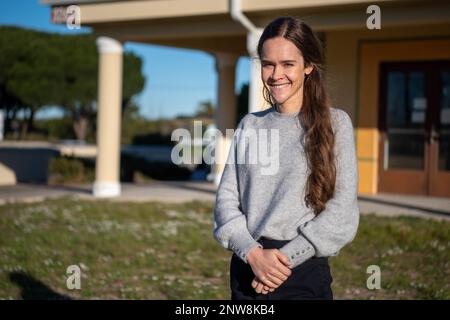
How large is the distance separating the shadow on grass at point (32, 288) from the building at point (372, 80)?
5.43 metres

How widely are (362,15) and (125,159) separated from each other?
1000 centimetres

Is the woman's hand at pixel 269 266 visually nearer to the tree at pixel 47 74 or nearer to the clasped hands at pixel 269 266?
the clasped hands at pixel 269 266

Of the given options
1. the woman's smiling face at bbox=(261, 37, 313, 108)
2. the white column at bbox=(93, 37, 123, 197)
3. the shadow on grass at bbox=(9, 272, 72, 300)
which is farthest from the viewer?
the white column at bbox=(93, 37, 123, 197)

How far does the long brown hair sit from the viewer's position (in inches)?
94.0

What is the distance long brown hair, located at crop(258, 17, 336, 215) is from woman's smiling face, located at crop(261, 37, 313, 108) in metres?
0.02

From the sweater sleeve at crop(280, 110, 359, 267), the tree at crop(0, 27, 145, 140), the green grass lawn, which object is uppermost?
the tree at crop(0, 27, 145, 140)

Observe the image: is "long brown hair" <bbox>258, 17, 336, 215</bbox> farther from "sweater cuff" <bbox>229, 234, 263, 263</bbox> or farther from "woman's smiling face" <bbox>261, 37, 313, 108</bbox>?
"sweater cuff" <bbox>229, 234, 263, 263</bbox>

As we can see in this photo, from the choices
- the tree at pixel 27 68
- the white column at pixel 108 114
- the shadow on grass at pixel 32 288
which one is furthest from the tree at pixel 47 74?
the shadow on grass at pixel 32 288

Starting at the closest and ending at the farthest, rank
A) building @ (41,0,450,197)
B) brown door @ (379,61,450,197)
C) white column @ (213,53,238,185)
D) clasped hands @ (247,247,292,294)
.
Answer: clasped hands @ (247,247,292,294)
building @ (41,0,450,197)
brown door @ (379,61,450,197)
white column @ (213,53,238,185)

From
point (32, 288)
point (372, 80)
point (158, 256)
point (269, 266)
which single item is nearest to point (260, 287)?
point (269, 266)

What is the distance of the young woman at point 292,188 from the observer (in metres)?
2.38

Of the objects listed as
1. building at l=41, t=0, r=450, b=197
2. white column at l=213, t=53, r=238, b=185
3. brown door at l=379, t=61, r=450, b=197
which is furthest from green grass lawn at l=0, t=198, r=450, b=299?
white column at l=213, t=53, r=238, b=185

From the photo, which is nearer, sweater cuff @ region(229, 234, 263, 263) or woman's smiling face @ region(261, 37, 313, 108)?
sweater cuff @ region(229, 234, 263, 263)

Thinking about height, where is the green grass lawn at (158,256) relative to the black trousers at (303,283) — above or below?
below
